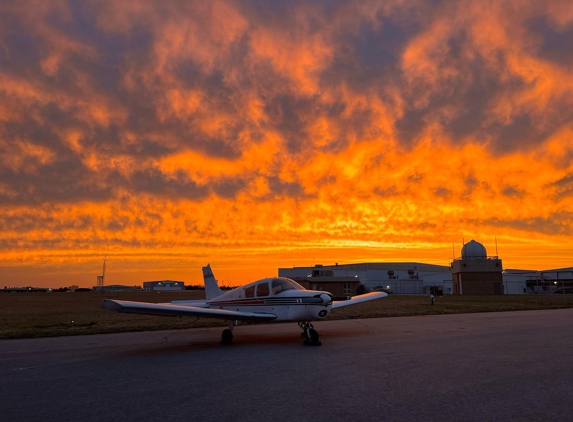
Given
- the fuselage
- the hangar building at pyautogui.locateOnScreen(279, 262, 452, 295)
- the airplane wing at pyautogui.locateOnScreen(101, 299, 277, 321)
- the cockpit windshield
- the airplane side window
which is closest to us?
the airplane wing at pyautogui.locateOnScreen(101, 299, 277, 321)

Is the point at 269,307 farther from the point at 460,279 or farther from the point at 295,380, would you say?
the point at 460,279

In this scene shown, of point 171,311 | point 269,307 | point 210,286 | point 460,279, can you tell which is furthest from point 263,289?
point 460,279

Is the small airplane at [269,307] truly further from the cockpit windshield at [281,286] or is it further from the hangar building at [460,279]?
the hangar building at [460,279]

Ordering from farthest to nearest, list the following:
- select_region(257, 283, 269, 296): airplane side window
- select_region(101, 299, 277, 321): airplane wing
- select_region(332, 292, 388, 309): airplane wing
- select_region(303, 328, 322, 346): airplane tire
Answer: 1. select_region(332, 292, 388, 309): airplane wing
2. select_region(257, 283, 269, 296): airplane side window
3. select_region(303, 328, 322, 346): airplane tire
4. select_region(101, 299, 277, 321): airplane wing

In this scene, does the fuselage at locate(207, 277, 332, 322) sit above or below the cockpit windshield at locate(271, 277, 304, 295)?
below

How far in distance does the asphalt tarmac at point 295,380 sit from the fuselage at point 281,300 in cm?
104

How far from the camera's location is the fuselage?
14836 millimetres

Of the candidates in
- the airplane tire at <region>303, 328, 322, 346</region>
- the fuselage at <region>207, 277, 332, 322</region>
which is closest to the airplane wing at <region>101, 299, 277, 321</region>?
the fuselage at <region>207, 277, 332, 322</region>

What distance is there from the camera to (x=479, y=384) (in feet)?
26.6

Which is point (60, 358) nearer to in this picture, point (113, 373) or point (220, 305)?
point (113, 373)

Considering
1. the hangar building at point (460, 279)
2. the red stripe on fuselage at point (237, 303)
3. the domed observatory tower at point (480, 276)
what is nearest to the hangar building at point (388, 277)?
the hangar building at point (460, 279)

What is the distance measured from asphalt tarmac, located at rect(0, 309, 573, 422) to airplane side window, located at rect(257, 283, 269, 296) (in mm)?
1794

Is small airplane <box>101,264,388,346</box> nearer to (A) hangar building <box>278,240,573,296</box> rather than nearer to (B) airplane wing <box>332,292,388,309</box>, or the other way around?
(B) airplane wing <box>332,292,388,309</box>

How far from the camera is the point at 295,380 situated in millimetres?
8688
